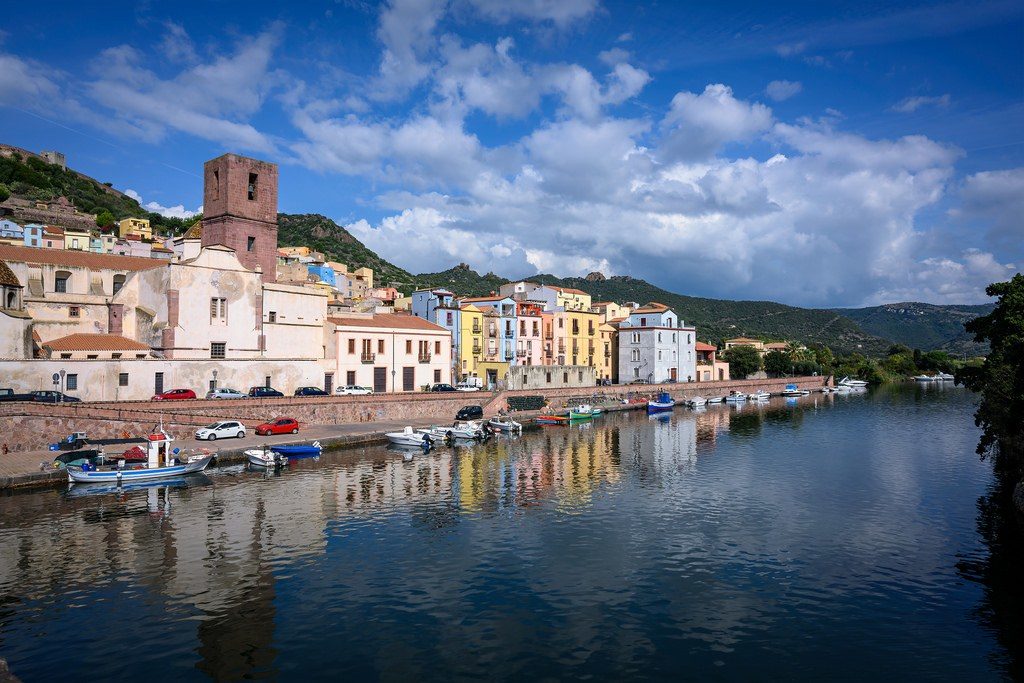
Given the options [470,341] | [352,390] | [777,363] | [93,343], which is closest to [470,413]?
[352,390]

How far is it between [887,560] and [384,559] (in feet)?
55.5

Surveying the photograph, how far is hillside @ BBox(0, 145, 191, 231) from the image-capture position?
124m

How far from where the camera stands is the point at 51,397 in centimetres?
3678

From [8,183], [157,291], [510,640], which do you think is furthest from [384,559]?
[8,183]

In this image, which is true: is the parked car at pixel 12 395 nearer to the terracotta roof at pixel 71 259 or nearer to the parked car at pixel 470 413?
the terracotta roof at pixel 71 259

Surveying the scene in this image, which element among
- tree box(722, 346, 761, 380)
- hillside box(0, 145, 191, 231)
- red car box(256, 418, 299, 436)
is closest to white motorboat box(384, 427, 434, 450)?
red car box(256, 418, 299, 436)

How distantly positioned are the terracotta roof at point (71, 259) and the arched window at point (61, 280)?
72 centimetres

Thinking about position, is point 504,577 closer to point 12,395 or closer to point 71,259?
point 12,395

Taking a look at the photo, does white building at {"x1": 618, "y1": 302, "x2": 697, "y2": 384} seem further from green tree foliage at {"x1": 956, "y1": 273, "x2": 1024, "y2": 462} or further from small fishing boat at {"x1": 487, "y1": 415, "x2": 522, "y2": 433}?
green tree foliage at {"x1": 956, "y1": 273, "x2": 1024, "y2": 462}

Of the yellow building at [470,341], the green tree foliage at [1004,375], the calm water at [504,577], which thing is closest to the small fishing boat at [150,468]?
the calm water at [504,577]

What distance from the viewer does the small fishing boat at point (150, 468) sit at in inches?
1192

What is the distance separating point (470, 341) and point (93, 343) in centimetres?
3614

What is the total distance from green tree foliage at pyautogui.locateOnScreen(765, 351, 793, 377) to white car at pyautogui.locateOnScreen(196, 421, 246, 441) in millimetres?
95066

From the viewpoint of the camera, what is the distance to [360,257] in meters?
176
